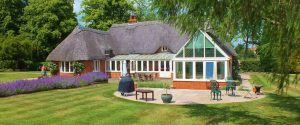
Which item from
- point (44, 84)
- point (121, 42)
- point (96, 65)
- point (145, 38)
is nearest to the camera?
point (44, 84)

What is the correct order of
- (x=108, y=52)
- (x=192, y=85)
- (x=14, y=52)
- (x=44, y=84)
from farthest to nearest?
(x=14, y=52), (x=108, y=52), (x=192, y=85), (x=44, y=84)

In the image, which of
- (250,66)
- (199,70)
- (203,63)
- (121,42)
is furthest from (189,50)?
(250,66)

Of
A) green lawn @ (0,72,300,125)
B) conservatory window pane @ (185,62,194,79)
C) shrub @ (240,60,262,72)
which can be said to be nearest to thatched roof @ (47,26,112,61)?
conservatory window pane @ (185,62,194,79)

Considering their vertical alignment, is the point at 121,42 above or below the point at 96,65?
above

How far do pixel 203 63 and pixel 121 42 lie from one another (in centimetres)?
2032

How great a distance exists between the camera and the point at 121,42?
145 feet

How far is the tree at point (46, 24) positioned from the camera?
54656 mm

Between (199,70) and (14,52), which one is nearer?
(199,70)

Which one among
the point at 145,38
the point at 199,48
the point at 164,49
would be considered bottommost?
the point at 199,48

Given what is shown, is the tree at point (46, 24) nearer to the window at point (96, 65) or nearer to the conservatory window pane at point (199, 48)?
the window at point (96, 65)

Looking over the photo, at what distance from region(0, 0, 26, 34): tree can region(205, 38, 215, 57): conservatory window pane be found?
1748 inches

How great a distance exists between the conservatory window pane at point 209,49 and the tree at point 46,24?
35375mm

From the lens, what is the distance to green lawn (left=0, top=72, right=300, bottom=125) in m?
14.3

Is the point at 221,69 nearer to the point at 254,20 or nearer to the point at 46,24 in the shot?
the point at 254,20
